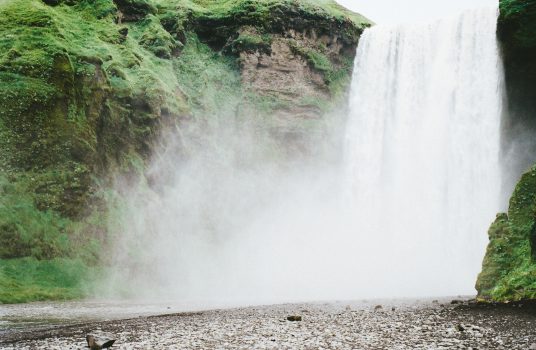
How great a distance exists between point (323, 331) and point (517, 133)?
29.7 metres

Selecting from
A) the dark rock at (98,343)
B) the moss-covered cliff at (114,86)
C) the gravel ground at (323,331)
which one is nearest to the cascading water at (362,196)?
the moss-covered cliff at (114,86)

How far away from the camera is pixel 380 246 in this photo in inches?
1398

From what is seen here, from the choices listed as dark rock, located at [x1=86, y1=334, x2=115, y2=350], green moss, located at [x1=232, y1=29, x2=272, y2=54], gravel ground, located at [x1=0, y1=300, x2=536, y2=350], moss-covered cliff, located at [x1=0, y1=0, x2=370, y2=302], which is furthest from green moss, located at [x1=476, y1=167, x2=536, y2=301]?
green moss, located at [x1=232, y1=29, x2=272, y2=54]

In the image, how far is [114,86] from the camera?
31.2m

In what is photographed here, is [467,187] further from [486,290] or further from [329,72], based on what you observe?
[486,290]

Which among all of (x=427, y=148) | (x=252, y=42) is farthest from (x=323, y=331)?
(x=252, y=42)

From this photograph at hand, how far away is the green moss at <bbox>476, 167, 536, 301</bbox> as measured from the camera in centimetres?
1408

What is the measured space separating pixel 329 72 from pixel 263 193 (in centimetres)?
1259

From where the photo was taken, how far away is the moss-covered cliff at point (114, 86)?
2598 cm

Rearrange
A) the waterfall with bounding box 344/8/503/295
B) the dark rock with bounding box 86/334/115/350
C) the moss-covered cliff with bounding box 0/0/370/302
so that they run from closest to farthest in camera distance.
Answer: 1. the dark rock with bounding box 86/334/115/350
2. the moss-covered cliff with bounding box 0/0/370/302
3. the waterfall with bounding box 344/8/503/295

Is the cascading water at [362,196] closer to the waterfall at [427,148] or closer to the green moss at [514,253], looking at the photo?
the waterfall at [427,148]

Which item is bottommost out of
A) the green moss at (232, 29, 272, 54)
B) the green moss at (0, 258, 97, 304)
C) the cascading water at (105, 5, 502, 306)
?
the green moss at (0, 258, 97, 304)

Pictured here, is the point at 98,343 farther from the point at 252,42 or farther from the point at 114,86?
the point at 252,42

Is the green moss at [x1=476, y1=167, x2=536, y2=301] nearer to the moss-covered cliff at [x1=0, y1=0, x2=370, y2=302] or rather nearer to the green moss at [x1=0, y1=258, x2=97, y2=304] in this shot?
the green moss at [x1=0, y1=258, x2=97, y2=304]
